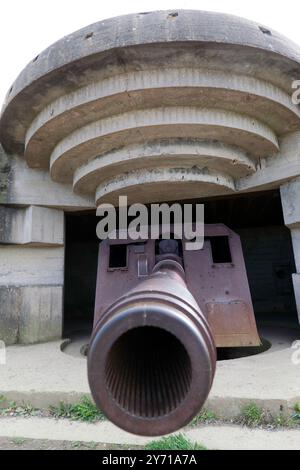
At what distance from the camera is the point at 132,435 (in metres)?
2.10

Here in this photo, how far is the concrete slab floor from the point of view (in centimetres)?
229

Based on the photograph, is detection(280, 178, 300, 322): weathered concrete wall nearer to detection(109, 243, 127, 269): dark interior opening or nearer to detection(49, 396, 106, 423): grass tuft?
detection(109, 243, 127, 269): dark interior opening

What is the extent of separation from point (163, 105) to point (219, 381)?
101 inches

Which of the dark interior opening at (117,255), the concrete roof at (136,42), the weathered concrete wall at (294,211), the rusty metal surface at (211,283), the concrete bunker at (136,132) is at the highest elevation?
the concrete roof at (136,42)

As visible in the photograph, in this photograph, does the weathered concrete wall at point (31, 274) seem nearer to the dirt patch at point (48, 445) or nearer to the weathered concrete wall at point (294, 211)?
the dirt patch at point (48, 445)

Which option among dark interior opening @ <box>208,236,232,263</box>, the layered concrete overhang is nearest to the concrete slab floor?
dark interior opening @ <box>208,236,232,263</box>

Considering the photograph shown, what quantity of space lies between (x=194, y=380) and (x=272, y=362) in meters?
2.52

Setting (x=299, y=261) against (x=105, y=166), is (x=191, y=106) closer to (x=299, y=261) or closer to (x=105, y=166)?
(x=105, y=166)

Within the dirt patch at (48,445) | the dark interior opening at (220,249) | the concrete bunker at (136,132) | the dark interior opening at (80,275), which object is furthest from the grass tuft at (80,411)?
the dark interior opening at (80,275)

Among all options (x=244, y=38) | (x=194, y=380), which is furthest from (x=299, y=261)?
(x=194, y=380)

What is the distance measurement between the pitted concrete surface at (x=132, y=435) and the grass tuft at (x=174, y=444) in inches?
2.0

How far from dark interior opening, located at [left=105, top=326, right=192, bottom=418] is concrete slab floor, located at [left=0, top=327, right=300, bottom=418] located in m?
1.18

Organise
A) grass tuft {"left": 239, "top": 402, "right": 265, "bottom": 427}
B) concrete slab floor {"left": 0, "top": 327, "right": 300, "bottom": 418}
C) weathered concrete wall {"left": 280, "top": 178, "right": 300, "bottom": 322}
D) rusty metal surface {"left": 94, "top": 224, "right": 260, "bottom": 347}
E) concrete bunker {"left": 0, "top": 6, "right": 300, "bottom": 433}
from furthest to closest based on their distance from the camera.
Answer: weathered concrete wall {"left": 280, "top": 178, "right": 300, "bottom": 322} → rusty metal surface {"left": 94, "top": 224, "right": 260, "bottom": 347} → concrete bunker {"left": 0, "top": 6, "right": 300, "bottom": 433} → concrete slab floor {"left": 0, "top": 327, "right": 300, "bottom": 418} → grass tuft {"left": 239, "top": 402, "right": 265, "bottom": 427}

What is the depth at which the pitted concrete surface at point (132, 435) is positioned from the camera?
1941mm
